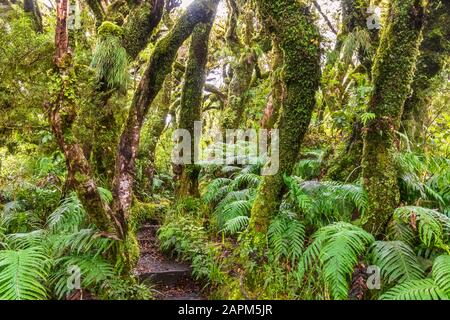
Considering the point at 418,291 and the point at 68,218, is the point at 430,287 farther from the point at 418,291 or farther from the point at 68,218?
the point at 68,218

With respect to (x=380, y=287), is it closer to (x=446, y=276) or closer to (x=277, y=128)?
(x=446, y=276)

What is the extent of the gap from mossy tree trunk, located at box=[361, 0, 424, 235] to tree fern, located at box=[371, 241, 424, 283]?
0.35 m

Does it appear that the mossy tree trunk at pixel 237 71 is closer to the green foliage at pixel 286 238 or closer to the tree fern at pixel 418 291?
the green foliage at pixel 286 238

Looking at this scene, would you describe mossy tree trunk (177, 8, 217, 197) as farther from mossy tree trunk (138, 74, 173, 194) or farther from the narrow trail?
the narrow trail

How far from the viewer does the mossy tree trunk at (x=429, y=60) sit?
238 inches

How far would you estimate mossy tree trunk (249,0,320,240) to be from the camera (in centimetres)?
470

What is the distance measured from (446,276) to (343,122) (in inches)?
142

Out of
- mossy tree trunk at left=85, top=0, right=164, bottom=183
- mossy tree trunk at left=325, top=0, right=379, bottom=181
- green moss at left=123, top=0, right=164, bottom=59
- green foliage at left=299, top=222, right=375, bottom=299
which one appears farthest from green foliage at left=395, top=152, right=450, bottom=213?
green moss at left=123, top=0, right=164, bottom=59

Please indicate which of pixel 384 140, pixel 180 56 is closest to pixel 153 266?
pixel 384 140

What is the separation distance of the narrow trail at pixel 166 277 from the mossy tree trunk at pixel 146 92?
0.84 m

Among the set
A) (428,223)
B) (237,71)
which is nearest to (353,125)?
(428,223)

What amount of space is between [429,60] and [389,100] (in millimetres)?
2613

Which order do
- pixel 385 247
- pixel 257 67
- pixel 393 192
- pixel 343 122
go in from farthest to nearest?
1. pixel 257 67
2. pixel 343 122
3. pixel 393 192
4. pixel 385 247
